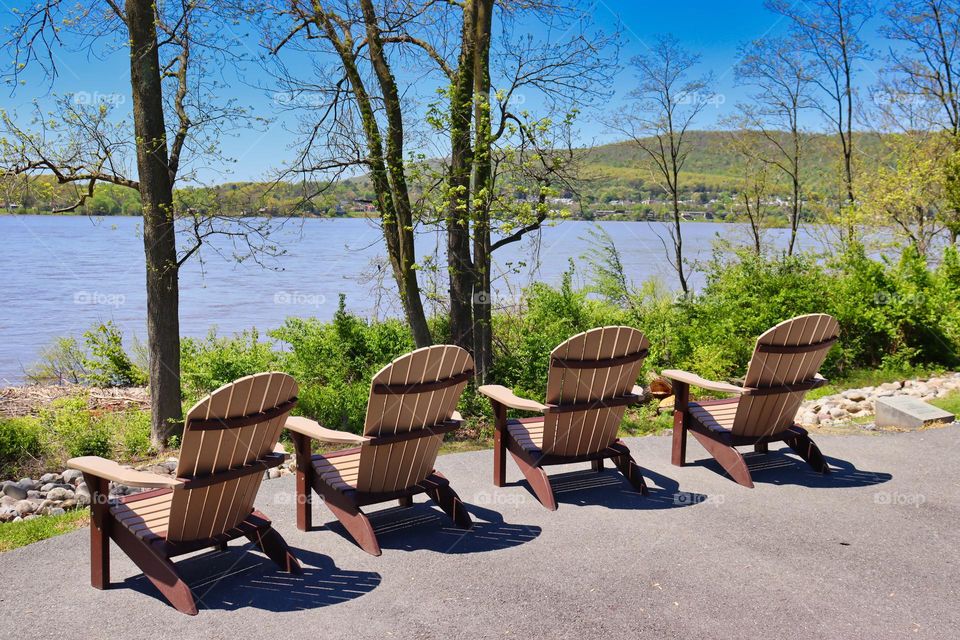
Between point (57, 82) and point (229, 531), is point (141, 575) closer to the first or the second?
point (229, 531)

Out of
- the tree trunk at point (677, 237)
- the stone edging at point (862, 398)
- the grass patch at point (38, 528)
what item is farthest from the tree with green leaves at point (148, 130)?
the tree trunk at point (677, 237)

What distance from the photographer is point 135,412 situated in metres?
9.91

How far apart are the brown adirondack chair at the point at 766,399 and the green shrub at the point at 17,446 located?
5.69 metres

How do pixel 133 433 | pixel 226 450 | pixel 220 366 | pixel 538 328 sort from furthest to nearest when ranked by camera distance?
pixel 538 328 → pixel 220 366 → pixel 133 433 → pixel 226 450

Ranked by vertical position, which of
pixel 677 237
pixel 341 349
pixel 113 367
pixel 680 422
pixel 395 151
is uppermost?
pixel 395 151

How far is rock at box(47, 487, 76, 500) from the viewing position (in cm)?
606

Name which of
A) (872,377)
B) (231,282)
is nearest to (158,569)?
(872,377)

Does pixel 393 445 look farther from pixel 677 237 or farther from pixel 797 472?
pixel 677 237

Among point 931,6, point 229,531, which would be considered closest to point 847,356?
point 229,531

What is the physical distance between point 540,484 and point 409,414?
3.91 ft

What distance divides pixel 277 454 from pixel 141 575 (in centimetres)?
94

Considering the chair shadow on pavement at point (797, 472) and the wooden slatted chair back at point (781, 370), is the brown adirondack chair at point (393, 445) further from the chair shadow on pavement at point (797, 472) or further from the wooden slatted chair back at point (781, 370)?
the chair shadow on pavement at point (797, 472)

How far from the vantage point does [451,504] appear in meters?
5.01

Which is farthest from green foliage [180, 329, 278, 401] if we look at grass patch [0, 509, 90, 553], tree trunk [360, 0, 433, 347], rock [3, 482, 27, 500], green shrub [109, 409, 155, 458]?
grass patch [0, 509, 90, 553]
